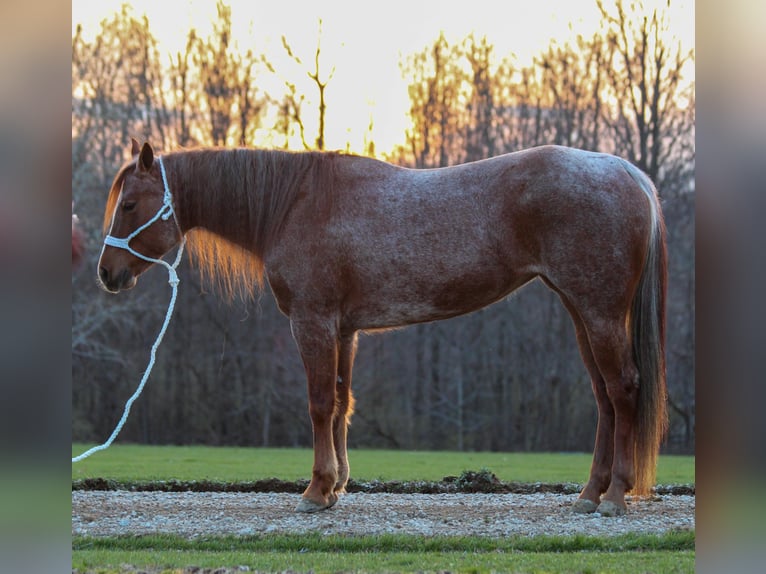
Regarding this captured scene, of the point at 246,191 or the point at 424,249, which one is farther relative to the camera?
the point at 246,191

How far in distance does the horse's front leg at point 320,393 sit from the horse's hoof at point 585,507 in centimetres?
177

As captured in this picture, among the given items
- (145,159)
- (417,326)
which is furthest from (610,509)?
(417,326)

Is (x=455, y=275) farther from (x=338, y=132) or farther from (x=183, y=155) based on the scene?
(x=338, y=132)

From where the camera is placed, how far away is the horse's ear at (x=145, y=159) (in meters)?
6.38

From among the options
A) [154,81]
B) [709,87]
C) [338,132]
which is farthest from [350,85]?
[709,87]

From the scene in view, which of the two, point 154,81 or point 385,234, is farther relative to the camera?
point 154,81

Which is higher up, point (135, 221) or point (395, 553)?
point (135, 221)

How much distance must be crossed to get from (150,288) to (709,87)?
1638cm

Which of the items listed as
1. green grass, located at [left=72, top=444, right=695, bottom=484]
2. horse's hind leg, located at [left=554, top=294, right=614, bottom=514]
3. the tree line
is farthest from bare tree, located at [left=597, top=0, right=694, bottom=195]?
horse's hind leg, located at [left=554, top=294, right=614, bottom=514]

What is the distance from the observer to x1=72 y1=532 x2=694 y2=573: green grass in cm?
462

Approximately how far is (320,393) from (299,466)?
18.3 ft

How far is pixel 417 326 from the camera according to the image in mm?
18031

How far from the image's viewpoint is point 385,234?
6207 mm

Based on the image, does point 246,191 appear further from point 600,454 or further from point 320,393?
point 600,454
